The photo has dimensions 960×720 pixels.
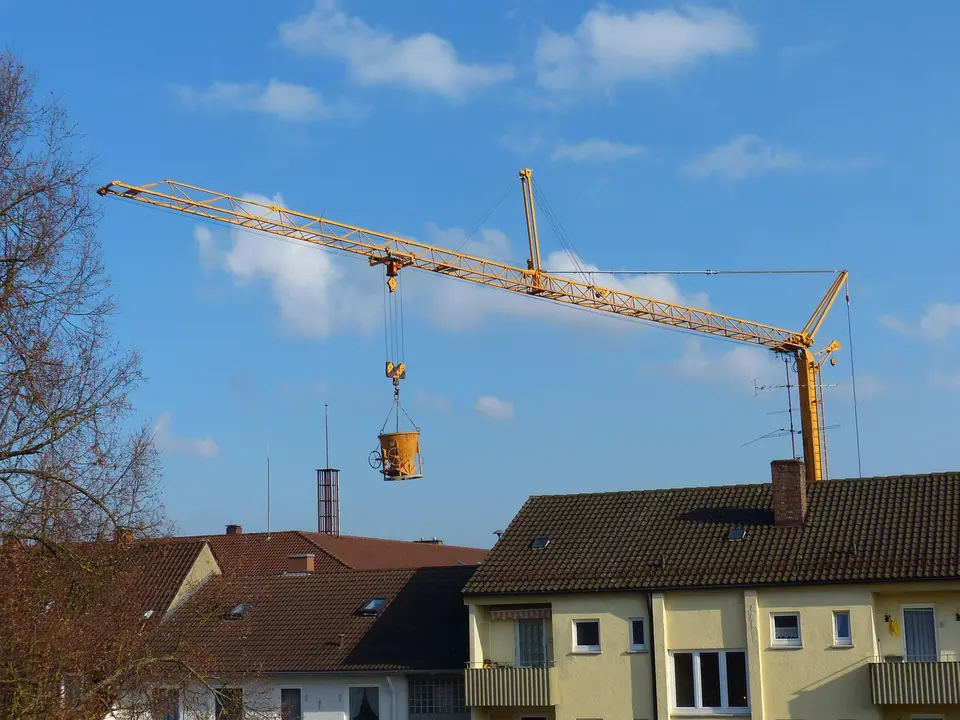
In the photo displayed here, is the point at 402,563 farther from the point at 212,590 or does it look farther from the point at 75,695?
the point at 75,695

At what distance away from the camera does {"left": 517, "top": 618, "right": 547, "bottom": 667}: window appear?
121 feet

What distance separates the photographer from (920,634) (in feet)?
108

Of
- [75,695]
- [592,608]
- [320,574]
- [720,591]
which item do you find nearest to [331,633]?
[320,574]

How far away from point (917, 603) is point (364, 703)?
16.2 m

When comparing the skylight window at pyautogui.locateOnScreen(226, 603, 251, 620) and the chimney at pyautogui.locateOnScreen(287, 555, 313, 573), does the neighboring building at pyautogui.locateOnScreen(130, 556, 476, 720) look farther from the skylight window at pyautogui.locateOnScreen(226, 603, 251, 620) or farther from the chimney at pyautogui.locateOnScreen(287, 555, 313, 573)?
the chimney at pyautogui.locateOnScreen(287, 555, 313, 573)

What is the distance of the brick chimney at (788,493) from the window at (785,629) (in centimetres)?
298

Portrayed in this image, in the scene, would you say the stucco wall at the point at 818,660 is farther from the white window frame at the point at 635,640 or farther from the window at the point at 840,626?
the white window frame at the point at 635,640


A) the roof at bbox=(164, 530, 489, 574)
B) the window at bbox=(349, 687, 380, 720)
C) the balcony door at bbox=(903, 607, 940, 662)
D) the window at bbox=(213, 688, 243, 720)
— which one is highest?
the roof at bbox=(164, 530, 489, 574)

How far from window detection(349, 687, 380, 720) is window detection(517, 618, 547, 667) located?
190 inches

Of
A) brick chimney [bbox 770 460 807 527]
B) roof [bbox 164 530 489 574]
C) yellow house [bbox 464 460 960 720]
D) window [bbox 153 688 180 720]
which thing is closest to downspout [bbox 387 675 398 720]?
yellow house [bbox 464 460 960 720]

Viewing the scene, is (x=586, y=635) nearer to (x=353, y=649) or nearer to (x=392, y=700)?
(x=392, y=700)

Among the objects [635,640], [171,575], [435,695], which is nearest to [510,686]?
[435,695]

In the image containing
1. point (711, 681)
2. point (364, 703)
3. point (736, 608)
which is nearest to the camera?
point (736, 608)

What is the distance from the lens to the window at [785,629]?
111 feet
